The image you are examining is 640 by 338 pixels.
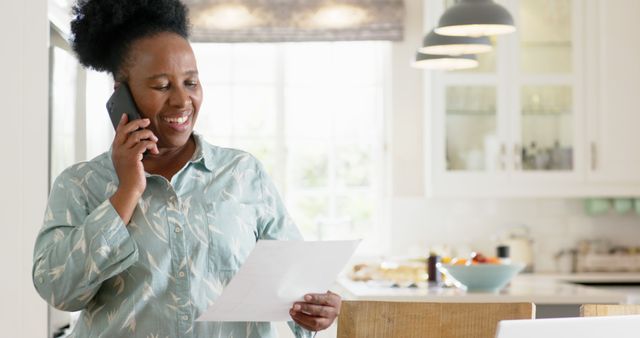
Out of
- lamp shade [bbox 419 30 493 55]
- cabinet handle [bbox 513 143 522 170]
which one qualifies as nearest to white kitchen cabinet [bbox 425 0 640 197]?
cabinet handle [bbox 513 143 522 170]

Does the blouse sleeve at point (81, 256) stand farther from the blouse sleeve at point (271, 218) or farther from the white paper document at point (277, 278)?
the blouse sleeve at point (271, 218)

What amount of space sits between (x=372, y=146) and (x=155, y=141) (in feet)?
14.3

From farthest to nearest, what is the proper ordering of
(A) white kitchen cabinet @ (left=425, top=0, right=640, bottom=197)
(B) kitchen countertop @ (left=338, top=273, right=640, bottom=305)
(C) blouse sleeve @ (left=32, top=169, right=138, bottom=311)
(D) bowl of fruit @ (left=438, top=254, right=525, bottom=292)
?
(A) white kitchen cabinet @ (left=425, top=0, right=640, bottom=197) < (D) bowl of fruit @ (left=438, top=254, right=525, bottom=292) < (B) kitchen countertop @ (left=338, top=273, right=640, bottom=305) < (C) blouse sleeve @ (left=32, top=169, right=138, bottom=311)

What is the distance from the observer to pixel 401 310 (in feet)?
6.07

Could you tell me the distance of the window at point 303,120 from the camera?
19.7 ft

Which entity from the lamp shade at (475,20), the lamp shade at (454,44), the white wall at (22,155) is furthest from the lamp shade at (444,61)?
the white wall at (22,155)

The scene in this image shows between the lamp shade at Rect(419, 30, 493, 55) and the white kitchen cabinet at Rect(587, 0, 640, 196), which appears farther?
the white kitchen cabinet at Rect(587, 0, 640, 196)

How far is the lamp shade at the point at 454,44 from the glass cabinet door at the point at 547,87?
1.52 m

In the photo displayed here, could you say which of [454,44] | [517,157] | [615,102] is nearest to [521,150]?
[517,157]

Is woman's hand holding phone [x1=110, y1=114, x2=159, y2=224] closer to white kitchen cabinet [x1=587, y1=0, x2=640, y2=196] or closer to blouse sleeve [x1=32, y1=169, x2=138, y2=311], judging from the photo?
blouse sleeve [x1=32, y1=169, x2=138, y2=311]

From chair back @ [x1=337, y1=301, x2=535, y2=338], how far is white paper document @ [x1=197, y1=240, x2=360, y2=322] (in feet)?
0.28

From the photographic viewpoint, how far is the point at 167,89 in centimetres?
184

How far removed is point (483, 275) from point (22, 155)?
6.46 ft

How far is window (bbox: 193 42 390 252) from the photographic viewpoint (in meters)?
6.02
